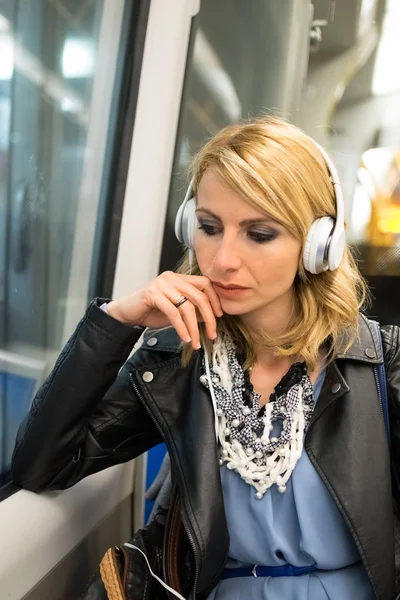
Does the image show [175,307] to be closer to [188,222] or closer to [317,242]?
[188,222]

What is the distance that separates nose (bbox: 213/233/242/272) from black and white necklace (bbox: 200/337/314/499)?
26 cm

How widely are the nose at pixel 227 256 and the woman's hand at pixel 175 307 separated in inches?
2.9

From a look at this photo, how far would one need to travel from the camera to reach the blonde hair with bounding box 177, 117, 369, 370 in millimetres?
1034

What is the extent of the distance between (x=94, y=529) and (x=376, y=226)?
1.29m

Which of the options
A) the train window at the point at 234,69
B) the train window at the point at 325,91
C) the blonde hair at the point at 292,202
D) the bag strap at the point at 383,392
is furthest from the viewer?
the train window at the point at 234,69

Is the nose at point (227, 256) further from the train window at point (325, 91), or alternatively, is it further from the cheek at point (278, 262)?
the train window at point (325, 91)

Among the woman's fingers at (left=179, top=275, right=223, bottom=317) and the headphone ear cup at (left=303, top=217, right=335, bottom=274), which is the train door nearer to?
the woman's fingers at (left=179, top=275, right=223, bottom=317)

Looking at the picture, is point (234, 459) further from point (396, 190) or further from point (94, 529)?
point (396, 190)

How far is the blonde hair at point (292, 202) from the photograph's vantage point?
1.03m

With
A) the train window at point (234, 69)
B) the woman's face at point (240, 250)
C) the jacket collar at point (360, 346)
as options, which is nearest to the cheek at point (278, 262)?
the woman's face at point (240, 250)

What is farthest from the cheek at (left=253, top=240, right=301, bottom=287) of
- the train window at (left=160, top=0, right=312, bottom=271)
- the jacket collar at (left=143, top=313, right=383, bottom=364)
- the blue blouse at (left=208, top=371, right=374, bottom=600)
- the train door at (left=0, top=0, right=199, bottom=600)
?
the train window at (left=160, top=0, right=312, bottom=271)

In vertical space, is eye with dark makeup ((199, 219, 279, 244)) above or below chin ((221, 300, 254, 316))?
above

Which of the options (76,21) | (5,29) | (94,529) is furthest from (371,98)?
(94,529)

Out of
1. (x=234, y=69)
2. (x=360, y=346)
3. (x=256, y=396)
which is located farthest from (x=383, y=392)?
(x=234, y=69)
